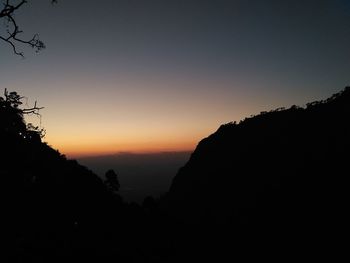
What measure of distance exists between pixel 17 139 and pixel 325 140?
222 ft

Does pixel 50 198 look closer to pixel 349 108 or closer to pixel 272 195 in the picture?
pixel 272 195

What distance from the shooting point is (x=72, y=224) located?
51.9ft

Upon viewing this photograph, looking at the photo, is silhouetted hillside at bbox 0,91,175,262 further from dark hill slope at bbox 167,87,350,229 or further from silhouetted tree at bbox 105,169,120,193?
dark hill slope at bbox 167,87,350,229

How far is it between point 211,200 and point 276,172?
19.8 m

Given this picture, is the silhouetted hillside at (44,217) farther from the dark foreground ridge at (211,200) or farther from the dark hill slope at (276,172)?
the dark hill slope at (276,172)

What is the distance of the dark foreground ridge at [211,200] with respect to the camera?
42.6ft

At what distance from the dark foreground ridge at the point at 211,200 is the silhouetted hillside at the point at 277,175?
28cm

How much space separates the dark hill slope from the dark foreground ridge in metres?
0.27

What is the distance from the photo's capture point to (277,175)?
75000mm

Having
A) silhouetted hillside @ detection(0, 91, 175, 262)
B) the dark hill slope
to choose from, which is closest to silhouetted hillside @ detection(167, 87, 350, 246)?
the dark hill slope

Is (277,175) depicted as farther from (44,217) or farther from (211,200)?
(44,217)

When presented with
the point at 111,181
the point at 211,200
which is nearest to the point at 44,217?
the point at 111,181

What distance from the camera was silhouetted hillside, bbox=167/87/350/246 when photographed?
5919 centimetres

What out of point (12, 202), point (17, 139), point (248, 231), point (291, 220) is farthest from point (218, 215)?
point (12, 202)
